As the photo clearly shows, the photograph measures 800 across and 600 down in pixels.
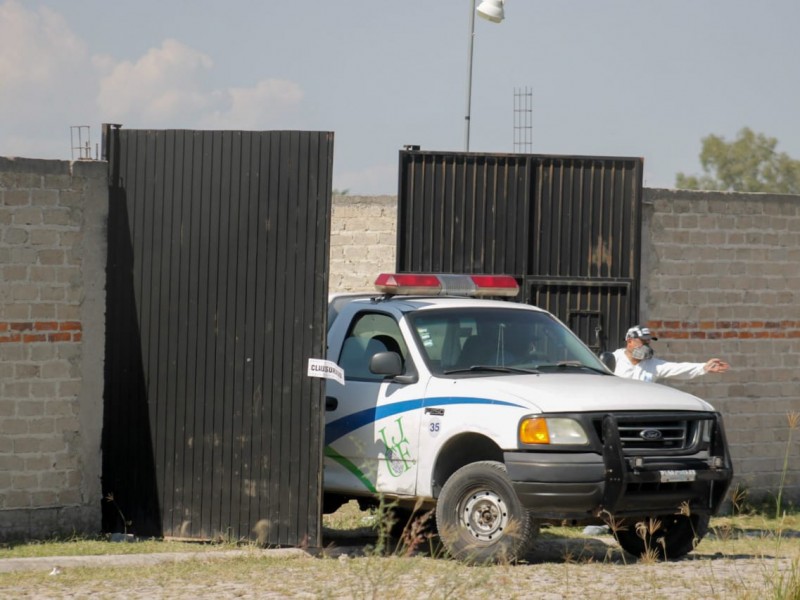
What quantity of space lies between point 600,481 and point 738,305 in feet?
20.0

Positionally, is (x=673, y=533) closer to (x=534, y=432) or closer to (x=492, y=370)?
(x=534, y=432)

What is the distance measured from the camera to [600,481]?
959 centimetres

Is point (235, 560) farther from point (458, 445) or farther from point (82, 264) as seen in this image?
point (82, 264)

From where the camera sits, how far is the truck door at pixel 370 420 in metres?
10.5

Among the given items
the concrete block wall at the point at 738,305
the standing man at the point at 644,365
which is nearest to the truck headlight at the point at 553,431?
the standing man at the point at 644,365

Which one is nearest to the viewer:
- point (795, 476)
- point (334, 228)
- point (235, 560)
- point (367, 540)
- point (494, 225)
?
point (235, 560)

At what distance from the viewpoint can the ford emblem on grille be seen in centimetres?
996

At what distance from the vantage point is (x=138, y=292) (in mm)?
11383

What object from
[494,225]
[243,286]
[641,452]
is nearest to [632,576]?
[641,452]

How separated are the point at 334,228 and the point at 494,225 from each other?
3789 millimetres

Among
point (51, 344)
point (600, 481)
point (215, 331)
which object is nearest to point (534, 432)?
point (600, 481)

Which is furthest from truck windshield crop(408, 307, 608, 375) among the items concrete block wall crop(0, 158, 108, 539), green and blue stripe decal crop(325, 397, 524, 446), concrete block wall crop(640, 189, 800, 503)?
concrete block wall crop(640, 189, 800, 503)

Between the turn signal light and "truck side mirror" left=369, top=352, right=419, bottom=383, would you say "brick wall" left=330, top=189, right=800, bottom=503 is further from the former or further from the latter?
the turn signal light

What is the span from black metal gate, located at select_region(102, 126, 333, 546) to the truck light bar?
869 millimetres
